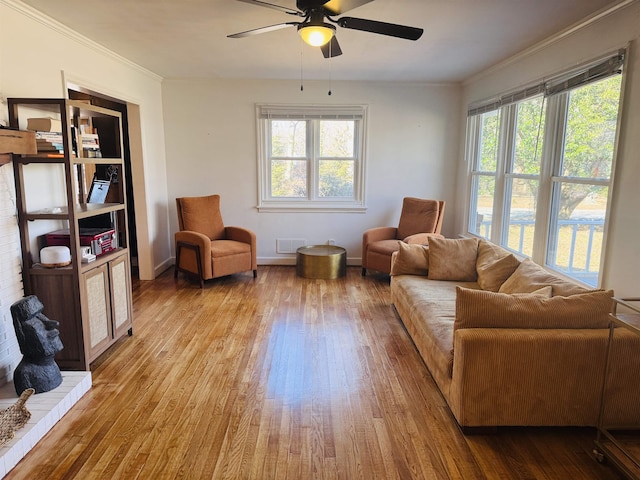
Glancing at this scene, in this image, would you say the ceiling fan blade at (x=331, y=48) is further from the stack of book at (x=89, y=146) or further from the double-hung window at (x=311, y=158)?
the double-hung window at (x=311, y=158)

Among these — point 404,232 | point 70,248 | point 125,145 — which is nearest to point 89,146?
point 70,248

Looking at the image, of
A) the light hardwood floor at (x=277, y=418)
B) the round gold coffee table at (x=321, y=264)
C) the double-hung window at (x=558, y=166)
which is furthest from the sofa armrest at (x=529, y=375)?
the round gold coffee table at (x=321, y=264)

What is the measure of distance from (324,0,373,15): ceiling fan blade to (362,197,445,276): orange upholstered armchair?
9.46 feet

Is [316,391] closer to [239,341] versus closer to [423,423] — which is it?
[423,423]

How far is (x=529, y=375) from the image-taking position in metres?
2.09

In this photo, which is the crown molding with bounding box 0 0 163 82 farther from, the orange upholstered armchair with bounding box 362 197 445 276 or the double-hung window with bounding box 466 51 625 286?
the double-hung window with bounding box 466 51 625 286

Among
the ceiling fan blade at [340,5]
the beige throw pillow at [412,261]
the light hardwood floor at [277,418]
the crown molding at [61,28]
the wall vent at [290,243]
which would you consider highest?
the crown molding at [61,28]

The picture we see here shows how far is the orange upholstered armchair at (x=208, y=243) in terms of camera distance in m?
4.75

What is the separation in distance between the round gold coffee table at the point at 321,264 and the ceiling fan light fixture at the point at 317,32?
291 centimetres

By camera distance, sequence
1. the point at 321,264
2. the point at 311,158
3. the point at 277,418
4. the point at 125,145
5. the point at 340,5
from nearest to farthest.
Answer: the point at 277,418, the point at 340,5, the point at 321,264, the point at 125,145, the point at 311,158

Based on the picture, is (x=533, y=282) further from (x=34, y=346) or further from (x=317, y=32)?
(x=34, y=346)

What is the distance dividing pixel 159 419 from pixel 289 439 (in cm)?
76

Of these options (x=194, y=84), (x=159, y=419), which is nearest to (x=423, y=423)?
(x=159, y=419)

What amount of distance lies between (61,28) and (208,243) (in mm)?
2375
